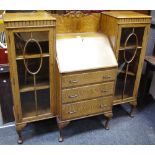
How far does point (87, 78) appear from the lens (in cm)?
156

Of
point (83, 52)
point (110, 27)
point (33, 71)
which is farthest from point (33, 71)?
point (110, 27)

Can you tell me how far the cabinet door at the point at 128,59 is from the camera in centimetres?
170

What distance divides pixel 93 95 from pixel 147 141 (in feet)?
2.14

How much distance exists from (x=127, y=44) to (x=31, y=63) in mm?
824

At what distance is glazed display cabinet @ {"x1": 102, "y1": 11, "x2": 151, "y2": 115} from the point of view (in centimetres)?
161

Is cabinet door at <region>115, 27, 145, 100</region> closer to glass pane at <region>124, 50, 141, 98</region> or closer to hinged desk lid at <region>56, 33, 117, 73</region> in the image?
glass pane at <region>124, 50, 141, 98</region>

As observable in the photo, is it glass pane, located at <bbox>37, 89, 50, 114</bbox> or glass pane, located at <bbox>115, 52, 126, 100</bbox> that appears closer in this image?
glass pane, located at <bbox>37, 89, 50, 114</bbox>

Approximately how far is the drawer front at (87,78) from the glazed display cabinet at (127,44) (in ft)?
0.65

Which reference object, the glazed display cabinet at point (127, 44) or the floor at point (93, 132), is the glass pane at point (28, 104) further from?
the glazed display cabinet at point (127, 44)

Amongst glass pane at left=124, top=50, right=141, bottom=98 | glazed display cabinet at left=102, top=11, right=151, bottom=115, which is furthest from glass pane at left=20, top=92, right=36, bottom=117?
glass pane at left=124, top=50, right=141, bottom=98

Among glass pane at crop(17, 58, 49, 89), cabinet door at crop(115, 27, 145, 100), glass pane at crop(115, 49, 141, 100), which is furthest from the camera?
glass pane at crop(115, 49, 141, 100)

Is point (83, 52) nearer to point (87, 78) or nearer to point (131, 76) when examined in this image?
point (87, 78)

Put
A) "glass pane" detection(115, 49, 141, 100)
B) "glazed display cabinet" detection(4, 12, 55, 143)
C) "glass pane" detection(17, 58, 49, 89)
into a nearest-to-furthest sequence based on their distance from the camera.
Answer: "glazed display cabinet" detection(4, 12, 55, 143), "glass pane" detection(17, 58, 49, 89), "glass pane" detection(115, 49, 141, 100)

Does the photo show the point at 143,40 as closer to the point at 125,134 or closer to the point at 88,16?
the point at 88,16
